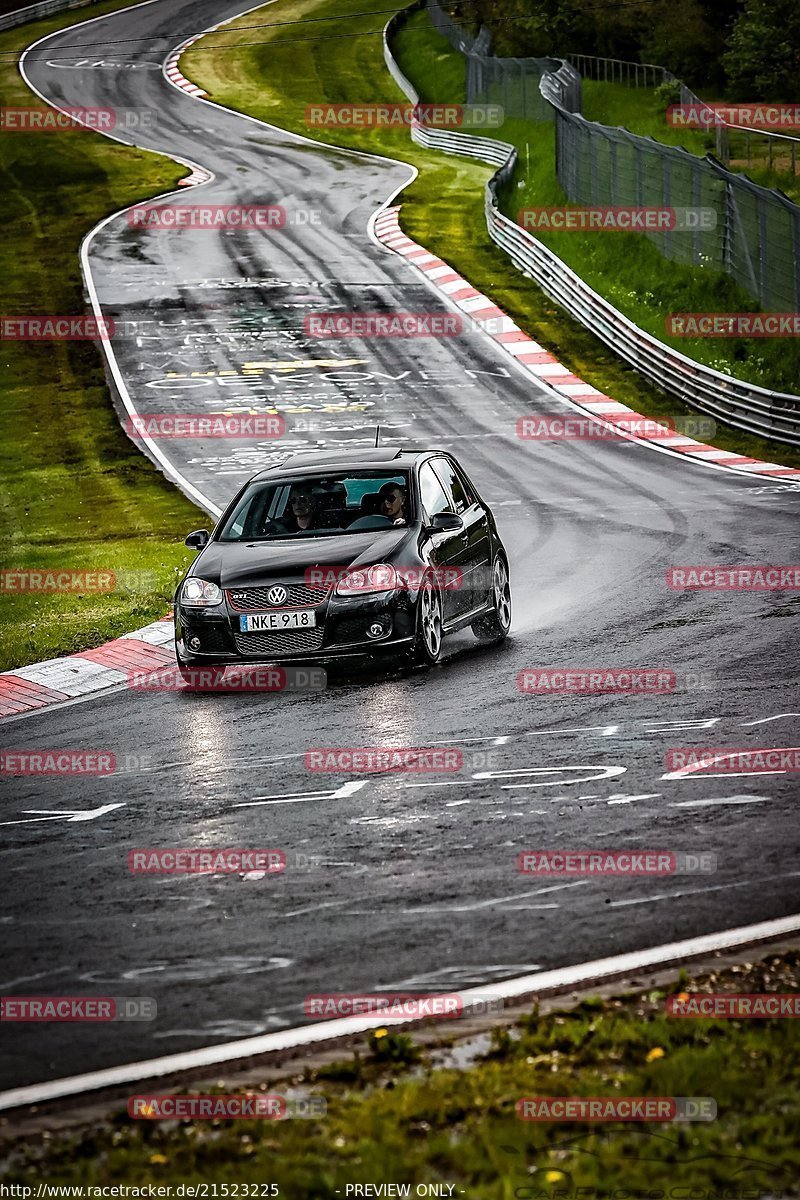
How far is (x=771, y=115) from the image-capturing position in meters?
48.2

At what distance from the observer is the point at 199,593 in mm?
12008

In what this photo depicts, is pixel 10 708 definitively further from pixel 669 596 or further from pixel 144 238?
pixel 144 238

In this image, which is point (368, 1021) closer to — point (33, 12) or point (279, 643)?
point (279, 643)

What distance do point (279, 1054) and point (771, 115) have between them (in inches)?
1859

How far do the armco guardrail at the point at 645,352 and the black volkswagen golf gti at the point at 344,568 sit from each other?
41.6 feet

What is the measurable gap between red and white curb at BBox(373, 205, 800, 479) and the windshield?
10.8 meters

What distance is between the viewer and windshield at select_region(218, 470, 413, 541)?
41.6 ft

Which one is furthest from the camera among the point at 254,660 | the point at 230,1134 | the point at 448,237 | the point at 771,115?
the point at 771,115

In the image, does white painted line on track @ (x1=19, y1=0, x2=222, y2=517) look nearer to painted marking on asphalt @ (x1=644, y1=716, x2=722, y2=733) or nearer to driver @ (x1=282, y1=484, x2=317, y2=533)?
driver @ (x1=282, y1=484, x2=317, y2=533)

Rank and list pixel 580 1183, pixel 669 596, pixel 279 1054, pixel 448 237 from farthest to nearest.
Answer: pixel 448 237
pixel 669 596
pixel 279 1054
pixel 580 1183

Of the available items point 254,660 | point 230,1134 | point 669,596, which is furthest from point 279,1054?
point 669,596

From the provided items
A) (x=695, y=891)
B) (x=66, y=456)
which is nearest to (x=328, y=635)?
(x=695, y=891)

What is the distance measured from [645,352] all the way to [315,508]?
18.6 m

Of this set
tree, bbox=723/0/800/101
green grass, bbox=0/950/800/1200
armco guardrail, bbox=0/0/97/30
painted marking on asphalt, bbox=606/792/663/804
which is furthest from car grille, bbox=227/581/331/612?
armco guardrail, bbox=0/0/97/30
